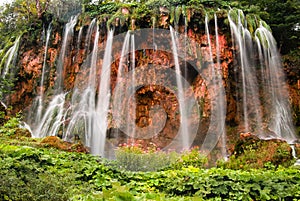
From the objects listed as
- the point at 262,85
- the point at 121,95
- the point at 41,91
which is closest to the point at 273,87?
the point at 262,85

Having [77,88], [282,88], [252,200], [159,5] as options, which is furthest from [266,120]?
[252,200]

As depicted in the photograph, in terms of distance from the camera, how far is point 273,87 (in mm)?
15672

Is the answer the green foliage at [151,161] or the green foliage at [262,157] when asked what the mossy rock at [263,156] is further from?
the green foliage at [151,161]

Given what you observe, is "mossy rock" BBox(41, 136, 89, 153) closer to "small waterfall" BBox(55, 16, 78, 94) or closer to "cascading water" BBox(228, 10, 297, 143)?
"small waterfall" BBox(55, 16, 78, 94)

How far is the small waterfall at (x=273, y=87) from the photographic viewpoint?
49.2 feet

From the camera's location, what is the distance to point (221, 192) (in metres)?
4.62

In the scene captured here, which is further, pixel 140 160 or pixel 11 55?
pixel 11 55

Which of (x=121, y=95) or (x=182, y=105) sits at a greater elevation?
(x=121, y=95)

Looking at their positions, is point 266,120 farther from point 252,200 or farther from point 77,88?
point 252,200

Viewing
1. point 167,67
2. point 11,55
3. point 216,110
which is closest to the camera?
point 216,110

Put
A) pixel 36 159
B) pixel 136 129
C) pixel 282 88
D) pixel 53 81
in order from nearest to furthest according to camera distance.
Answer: pixel 36 159 < pixel 136 129 < pixel 282 88 < pixel 53 81

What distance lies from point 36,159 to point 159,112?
9454 millimetres

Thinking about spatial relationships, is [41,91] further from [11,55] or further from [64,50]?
[11,55]

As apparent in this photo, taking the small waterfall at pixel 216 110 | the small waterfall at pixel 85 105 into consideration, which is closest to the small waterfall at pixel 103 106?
the small waterfall at pixel 85 105
